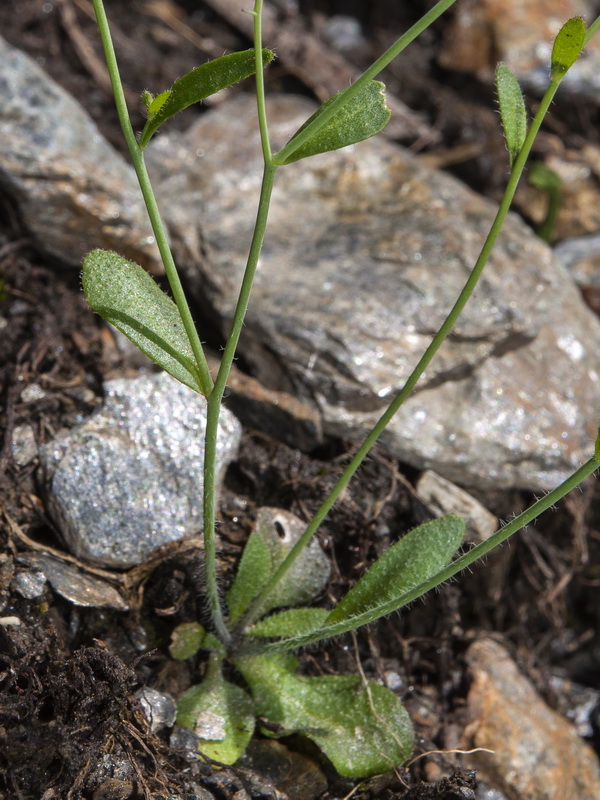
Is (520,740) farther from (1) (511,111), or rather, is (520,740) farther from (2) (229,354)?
(1) (511,111)

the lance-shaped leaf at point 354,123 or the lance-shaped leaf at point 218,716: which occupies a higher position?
the lance-shaped leaf at point 354,123

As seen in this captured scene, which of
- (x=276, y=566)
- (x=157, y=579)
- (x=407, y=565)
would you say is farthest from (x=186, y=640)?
(x=407, y=565)

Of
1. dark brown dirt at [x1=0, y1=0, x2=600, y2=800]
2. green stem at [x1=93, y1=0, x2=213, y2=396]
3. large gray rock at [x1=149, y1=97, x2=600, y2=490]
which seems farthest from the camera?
large gray rock at [x1=149, y1=97, x2=600, y2=490]

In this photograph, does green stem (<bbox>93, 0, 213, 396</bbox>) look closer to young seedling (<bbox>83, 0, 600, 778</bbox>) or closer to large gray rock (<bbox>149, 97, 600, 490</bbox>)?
young seedling (<bbox>83, 0, 600, 778</bbox>)

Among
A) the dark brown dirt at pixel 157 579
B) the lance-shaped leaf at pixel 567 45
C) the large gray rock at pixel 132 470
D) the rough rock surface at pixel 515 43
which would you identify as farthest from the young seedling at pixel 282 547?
the rough rock surface at pixel 515 43

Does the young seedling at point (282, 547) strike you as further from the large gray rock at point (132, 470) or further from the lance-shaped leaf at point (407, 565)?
the large gray rock at point (132, 470)

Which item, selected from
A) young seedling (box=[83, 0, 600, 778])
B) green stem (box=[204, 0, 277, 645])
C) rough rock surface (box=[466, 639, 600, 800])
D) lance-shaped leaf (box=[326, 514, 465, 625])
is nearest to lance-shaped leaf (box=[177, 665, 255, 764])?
young seedling (box=[83, 0, 600, 778])

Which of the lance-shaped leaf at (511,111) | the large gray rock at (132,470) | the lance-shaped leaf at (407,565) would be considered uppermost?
the lance-shaped leaf at (511,111)
